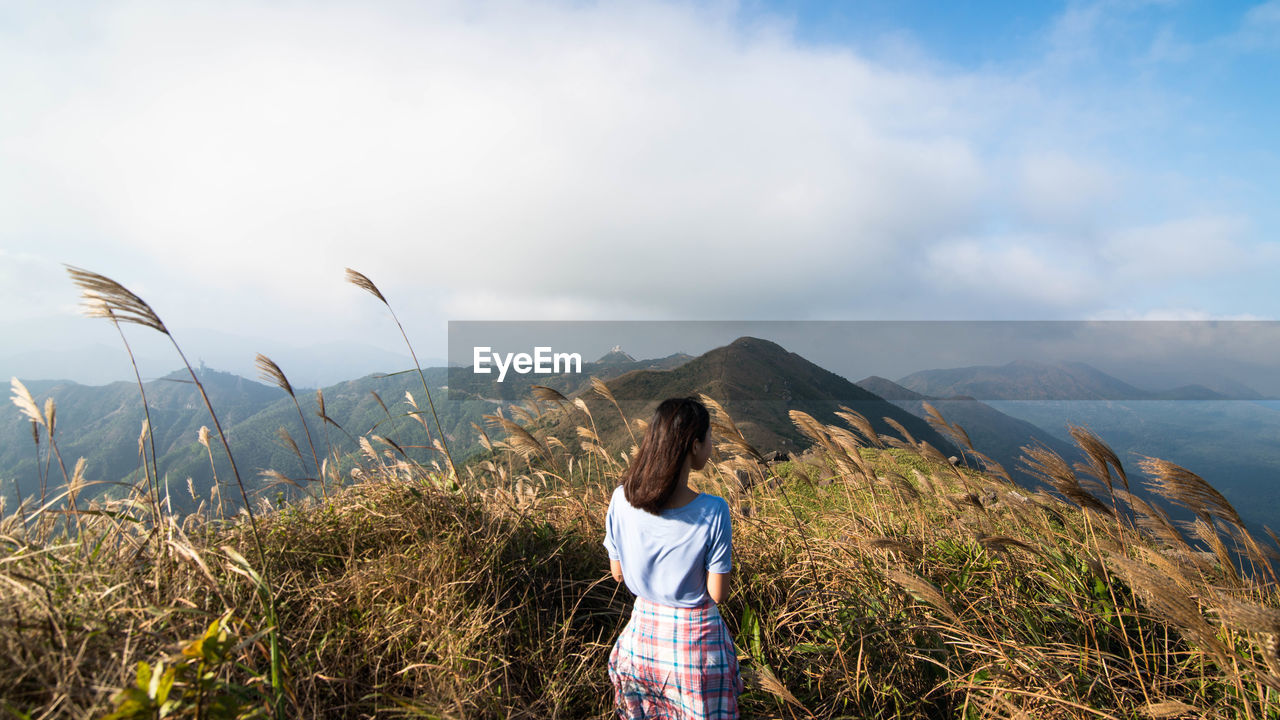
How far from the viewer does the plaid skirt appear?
2250mm

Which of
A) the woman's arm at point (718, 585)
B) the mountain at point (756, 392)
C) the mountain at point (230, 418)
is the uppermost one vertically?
the woman's arm at point (718, 585)

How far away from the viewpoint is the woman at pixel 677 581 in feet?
7.35

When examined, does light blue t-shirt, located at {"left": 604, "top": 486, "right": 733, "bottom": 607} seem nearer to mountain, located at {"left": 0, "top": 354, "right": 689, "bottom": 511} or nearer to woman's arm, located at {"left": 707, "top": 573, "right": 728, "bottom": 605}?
woman's arm, located at {"left": 707, "top": 573, "right": 728, "bottom": 605}

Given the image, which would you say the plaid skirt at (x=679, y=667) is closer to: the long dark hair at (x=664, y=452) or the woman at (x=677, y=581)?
the woman at (x=677, y=581)

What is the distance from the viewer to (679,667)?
7.43ft

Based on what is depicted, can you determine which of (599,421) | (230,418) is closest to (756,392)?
(599,421)

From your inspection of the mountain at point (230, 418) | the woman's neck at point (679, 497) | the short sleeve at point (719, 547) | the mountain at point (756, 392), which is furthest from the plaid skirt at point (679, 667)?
the mountain at point (756, 392)

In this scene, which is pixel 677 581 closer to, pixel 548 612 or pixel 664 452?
pixel 664 452

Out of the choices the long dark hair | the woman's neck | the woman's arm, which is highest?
the long dark hair

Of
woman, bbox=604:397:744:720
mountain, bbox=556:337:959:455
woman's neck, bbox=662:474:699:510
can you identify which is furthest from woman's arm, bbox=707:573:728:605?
mountain, bbox=556:337:959:455

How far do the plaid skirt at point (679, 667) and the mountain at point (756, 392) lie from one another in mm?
16188

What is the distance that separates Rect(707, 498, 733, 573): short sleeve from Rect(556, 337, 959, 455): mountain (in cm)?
1630

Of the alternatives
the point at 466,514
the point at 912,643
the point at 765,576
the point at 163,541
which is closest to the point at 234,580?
the point at 163,541

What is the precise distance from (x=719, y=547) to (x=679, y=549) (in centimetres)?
17
